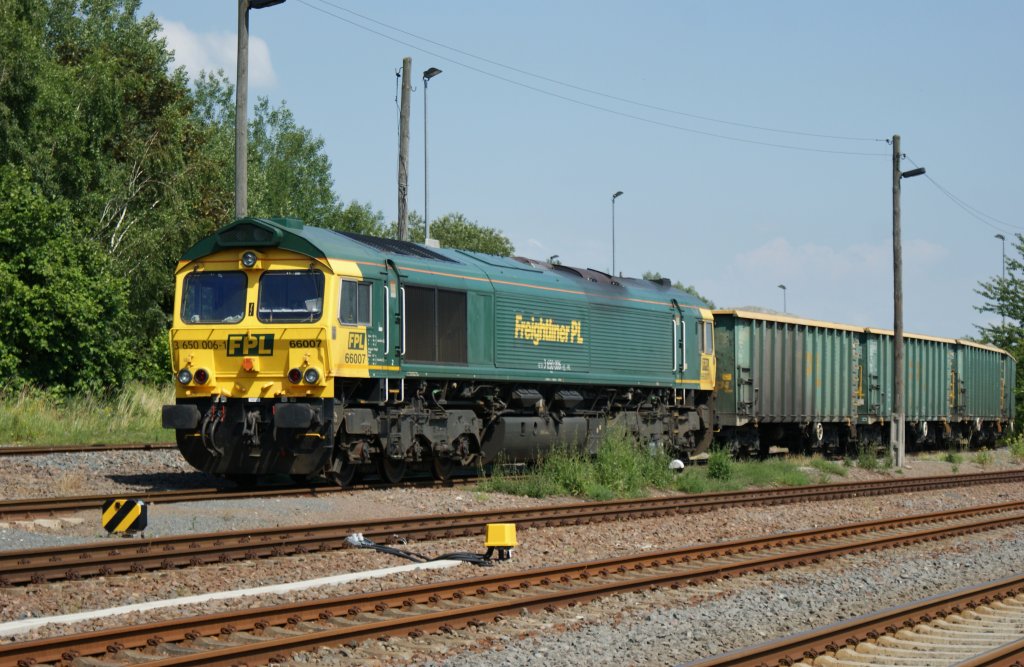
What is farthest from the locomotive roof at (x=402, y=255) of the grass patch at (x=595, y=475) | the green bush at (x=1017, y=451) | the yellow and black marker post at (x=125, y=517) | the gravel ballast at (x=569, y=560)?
the green bush at (x=1017, y=451)

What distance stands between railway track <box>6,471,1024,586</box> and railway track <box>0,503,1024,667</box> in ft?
7.37

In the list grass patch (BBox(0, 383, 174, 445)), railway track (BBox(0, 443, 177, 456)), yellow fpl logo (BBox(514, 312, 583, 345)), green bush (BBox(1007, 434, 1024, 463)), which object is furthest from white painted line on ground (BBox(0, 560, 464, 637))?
green bush (BBox(1007, 434, 1024, 463))

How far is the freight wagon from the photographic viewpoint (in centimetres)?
2839

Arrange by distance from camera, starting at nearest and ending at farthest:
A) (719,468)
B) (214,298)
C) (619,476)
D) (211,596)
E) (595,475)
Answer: (211,596)
(214,298)
(595,475)
(619,476)
(719,468)

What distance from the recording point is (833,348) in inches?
1276

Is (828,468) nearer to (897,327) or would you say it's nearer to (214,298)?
(897,327)

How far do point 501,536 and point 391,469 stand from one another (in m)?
6.86

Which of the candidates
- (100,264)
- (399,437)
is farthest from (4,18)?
(399,437)

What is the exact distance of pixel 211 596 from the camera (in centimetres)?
966

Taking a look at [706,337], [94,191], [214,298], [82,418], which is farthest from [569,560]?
[94,191]

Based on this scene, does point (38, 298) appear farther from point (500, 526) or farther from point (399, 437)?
point (500, 526)

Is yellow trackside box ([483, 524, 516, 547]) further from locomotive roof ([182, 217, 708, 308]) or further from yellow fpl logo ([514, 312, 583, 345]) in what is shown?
yellow fpl logo ([514, 312, 583, 345])

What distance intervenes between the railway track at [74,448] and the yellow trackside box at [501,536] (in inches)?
403

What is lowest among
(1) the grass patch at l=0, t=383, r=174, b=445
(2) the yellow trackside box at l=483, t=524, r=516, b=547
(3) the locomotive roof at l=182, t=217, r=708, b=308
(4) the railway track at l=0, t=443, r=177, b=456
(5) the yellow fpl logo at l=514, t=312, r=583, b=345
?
(2) the yellow trackside box at l=483, t=524, r=516, b=547
